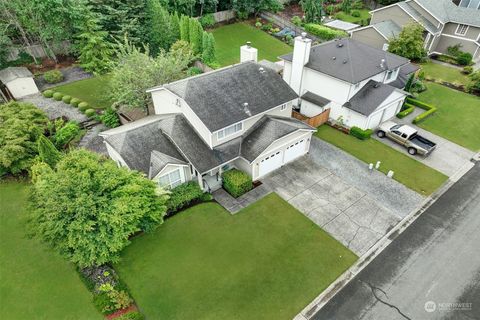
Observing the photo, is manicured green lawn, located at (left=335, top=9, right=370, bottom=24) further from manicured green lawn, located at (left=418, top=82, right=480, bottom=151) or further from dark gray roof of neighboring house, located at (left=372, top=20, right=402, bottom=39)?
manicured green lawn, located at (left=418, top=82, right=480, bottom=151)

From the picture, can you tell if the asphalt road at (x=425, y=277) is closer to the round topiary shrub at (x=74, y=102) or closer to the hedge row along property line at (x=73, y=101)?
the hedge row along property line at (x=73, y=101)

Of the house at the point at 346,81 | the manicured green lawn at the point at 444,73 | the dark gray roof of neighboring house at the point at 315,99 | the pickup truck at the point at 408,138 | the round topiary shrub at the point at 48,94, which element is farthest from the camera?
the manicured green lawn at the point at 444,73

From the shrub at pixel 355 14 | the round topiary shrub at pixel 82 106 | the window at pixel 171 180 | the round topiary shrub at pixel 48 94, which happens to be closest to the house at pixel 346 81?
the window at pixel 171 180

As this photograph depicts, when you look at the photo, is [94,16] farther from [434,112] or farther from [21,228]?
[434,112]

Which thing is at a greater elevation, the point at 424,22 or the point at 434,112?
the point at 424,22

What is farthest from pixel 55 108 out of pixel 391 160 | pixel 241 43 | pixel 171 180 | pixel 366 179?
pixel 391 160

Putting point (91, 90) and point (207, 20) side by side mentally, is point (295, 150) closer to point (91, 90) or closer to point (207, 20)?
point (91, 90)

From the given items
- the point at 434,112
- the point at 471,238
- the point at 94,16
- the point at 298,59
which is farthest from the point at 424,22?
the point at 94,16
